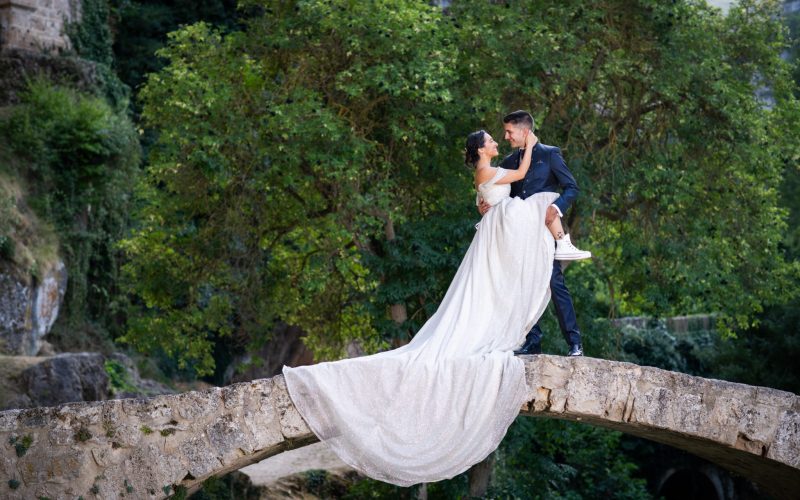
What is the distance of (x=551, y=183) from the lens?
8.65m

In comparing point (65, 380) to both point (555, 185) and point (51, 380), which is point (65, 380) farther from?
point (555, 185)

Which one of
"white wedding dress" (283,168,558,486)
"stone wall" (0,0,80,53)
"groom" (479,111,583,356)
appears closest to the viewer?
"white wedding dress" (283,168,558,486)

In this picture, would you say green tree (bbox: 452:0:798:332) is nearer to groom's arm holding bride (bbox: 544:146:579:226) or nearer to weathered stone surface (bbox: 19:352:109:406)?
groom's arm holding bride (bbox: 544:146:579:226)

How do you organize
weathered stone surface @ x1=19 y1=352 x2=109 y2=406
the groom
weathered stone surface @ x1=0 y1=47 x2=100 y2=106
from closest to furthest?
1. the groom
2. weathered stone surface @ x1=19 y1=352 x2=109 y2=406
3. weathered stone surface @ x1=0 y1=47 x2=100 y2=106

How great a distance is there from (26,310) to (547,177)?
9932mm

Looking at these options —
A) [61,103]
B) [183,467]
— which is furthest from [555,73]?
[61,103]

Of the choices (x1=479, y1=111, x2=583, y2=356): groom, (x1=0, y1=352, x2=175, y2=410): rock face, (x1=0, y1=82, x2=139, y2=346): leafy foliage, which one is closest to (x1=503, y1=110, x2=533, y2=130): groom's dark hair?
(x1=479, y1=111, x2=583, y2=356): groom

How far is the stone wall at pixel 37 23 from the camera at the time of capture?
20.4 m

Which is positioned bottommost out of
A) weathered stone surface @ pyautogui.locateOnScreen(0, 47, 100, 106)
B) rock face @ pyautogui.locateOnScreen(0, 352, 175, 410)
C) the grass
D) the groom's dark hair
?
rock face @ pyautogui.locateOnScreen(0, 352, 175, 410)

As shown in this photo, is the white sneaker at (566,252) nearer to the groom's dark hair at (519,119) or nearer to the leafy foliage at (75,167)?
the groom's dark hair at (519,119)

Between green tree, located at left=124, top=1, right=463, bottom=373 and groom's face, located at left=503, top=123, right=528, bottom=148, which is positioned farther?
green tree, located at left=124, top=1, right=463, bottom=373

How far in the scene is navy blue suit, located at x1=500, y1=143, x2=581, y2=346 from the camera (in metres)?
8.54

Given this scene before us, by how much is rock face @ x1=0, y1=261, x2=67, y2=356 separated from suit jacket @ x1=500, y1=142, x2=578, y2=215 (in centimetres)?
899

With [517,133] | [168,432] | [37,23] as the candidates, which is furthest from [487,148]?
[37,23]
